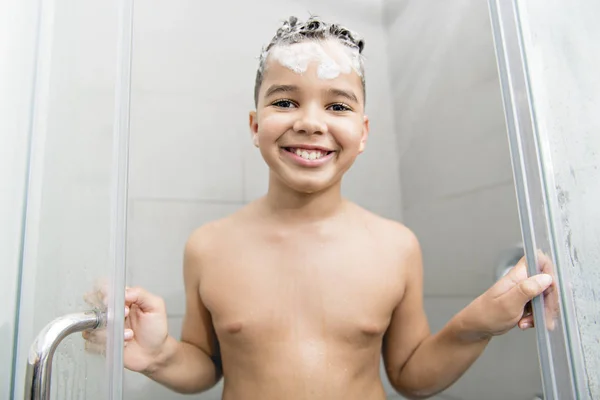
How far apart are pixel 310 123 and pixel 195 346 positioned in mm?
416

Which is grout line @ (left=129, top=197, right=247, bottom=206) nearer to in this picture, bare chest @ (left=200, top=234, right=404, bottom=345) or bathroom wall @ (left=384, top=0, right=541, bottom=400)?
bare chest @ (left=200, top=234, right=404, bottom=345)

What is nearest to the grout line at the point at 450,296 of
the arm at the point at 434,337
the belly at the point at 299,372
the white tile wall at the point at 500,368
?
the white tile wall at the point at 500,368

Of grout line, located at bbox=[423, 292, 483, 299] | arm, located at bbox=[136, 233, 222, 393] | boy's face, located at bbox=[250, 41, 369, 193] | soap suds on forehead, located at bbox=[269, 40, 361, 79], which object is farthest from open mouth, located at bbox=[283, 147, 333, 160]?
grout line, located at bbox=[423, 292, 483, 299]

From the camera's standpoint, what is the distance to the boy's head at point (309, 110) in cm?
69

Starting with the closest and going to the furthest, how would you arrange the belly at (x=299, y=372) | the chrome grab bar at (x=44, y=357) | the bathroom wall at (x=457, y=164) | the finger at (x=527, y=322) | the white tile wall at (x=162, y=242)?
1. the chrome grab bar at (x=44, y=357)
2. the finger at (x=527, y=322)
3. the belly at (x=299, y=372)
4. the bathroom wall at (x=457, y=164)
5. the white tile wall at (x=162, y=242)

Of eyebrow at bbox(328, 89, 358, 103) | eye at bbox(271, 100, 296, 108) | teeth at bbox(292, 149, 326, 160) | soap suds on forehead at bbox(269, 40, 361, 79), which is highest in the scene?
soap suds on forehead at bbox(269, 40, 361, 79)

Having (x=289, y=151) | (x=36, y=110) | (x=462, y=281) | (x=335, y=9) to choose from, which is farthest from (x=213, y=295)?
(x=335, y=9)

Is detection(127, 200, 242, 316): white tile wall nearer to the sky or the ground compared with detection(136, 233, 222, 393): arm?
nearer to the sky

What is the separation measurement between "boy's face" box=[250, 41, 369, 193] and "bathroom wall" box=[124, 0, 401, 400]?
1.05ft

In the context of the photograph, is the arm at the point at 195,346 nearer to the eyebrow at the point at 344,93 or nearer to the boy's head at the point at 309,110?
the boy's head at the point at 309,110

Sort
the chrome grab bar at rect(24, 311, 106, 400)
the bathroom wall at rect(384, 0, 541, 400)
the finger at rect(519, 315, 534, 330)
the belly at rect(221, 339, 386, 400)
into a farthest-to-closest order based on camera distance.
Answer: the bathroom wall at rect(384, 0, 541, 400), the belly at rect(221, 339, 386, 400), the finger at rect(519, 315, 534, 330), the chrome grab bar at rect(24, 311, 106, 400)

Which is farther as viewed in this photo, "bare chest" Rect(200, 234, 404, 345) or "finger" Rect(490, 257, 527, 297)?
"bare chest" Rect(200, 234, 404, 345)

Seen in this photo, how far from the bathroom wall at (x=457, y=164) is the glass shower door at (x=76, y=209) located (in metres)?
0.61

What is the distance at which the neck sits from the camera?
29.9 inches
